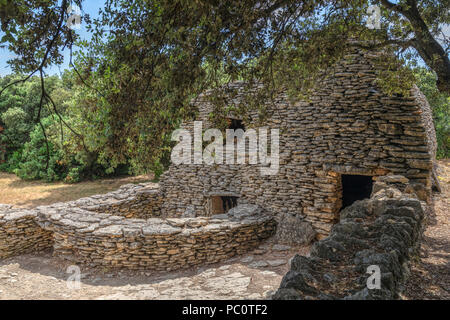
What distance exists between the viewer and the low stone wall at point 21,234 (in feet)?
23.1

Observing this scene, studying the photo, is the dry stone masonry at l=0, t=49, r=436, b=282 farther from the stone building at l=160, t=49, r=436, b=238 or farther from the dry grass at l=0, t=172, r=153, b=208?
the dry grass at l=0, t=172, r=153, b=208

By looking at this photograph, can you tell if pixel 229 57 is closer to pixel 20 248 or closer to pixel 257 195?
pixel 257 195

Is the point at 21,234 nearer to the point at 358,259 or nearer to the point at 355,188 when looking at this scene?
the point at 358,259

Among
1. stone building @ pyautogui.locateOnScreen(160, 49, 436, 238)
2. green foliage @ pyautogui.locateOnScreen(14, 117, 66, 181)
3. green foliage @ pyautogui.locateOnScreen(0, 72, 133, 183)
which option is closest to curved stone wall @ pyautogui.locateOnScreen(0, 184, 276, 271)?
stone building @ pyautogui.locateOnScreen(160, 49, 436, 238)

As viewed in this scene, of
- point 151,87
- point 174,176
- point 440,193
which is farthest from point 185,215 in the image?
point 440,193

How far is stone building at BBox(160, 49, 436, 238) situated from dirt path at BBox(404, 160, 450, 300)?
829mm

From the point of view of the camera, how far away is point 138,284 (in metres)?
5.64

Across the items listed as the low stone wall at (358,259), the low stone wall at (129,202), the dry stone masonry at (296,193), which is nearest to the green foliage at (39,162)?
the low stone wall at (129,202)

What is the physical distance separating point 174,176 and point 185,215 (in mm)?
1565

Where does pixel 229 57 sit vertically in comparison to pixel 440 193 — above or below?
above

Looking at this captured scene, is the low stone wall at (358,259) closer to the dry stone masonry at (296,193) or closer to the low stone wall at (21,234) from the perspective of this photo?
the dry stone masonry at (296,193)

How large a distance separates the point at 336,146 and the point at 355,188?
3.79 m

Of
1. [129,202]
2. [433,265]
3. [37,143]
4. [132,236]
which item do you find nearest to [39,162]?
[37,143]

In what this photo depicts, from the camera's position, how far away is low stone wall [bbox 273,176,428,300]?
2.12m
